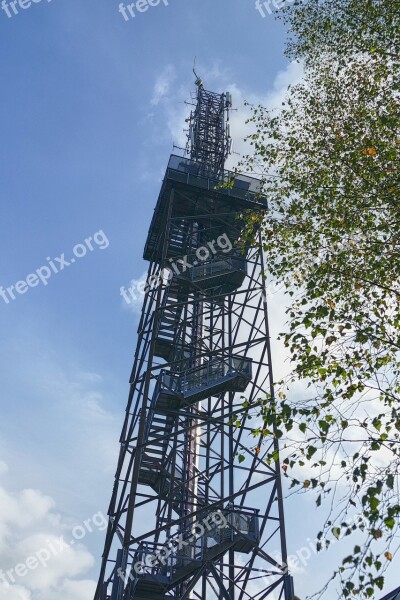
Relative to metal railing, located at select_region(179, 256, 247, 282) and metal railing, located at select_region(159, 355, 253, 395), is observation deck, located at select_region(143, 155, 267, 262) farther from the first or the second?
metal railing, located at select_region(159, 355, 253, 395)

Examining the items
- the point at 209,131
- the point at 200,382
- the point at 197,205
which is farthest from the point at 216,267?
the point at 209,131

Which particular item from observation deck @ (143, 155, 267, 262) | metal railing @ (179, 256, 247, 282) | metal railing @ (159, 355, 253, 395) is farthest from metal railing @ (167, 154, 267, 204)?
metal railing @ (159, 355, 253, 395)

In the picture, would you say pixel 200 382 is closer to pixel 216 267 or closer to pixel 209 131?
pixel 216 267

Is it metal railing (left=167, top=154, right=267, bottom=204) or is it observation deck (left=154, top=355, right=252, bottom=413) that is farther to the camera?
metal railing (left=167, top=154, right=267, bottom=204)

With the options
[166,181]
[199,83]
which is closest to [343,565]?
[166,181]

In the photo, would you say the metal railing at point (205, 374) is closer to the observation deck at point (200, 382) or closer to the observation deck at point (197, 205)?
the observation deck at point (200, 382)

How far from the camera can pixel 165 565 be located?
15719 mm

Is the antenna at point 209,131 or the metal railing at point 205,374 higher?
the antenna at point 209,131

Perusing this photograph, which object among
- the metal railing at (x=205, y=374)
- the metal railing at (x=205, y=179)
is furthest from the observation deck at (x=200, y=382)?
the metal railing at (x=205, y=179)

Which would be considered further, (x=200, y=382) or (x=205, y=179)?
(x=205, y=179)

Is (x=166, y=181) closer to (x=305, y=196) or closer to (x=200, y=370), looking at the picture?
(x=200, y=370)

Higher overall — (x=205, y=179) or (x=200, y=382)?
(x=205, y=179)

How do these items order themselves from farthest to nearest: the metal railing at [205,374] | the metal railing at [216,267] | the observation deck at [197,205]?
1. the observation deck at [197,205]
2. the metal railing at [216,267]
3. the metal railing at [205,374]

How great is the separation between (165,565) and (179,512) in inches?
169
